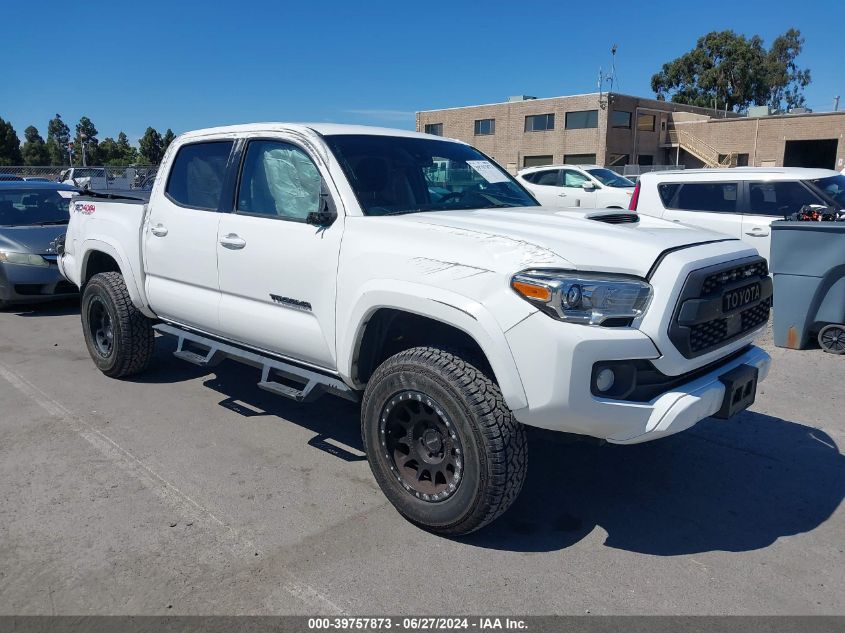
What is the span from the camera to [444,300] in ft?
10.2

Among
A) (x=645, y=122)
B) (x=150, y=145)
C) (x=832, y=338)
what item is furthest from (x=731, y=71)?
(x=832, y=338)

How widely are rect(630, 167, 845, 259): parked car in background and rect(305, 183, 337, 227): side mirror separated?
19.1 feet

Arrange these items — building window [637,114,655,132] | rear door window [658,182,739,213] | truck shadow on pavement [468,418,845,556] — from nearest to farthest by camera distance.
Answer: truck shadow on pavement [468,418,845,556] → rear door window [658,182,739,213] → building window [637,114,655,132]

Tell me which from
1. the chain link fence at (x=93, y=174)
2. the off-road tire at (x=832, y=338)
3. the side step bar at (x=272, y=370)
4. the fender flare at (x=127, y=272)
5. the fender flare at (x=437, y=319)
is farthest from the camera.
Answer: the chain link fence at (x=93, y=174)

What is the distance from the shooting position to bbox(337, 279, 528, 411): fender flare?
293 cm

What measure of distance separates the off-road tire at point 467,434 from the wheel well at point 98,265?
141 inches

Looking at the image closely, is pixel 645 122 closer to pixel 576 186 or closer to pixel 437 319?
pixel 576 186

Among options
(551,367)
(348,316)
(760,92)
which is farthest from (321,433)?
(760,92)

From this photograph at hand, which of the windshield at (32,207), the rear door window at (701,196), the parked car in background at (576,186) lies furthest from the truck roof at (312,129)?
the parked car in background at (576,186)

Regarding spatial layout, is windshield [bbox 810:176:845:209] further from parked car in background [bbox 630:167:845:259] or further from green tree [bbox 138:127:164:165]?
green tree [bbox 138:127:164:165]

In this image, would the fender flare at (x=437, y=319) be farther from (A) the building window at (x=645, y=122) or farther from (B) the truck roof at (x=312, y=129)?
(A) the building window at (x=645, y=122)

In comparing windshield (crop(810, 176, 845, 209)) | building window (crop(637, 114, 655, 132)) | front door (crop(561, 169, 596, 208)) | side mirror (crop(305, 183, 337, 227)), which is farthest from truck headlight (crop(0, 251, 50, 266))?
building window (crop(637, 114, 655, 132))

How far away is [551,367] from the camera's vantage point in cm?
281

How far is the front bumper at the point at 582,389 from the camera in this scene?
280 cm
